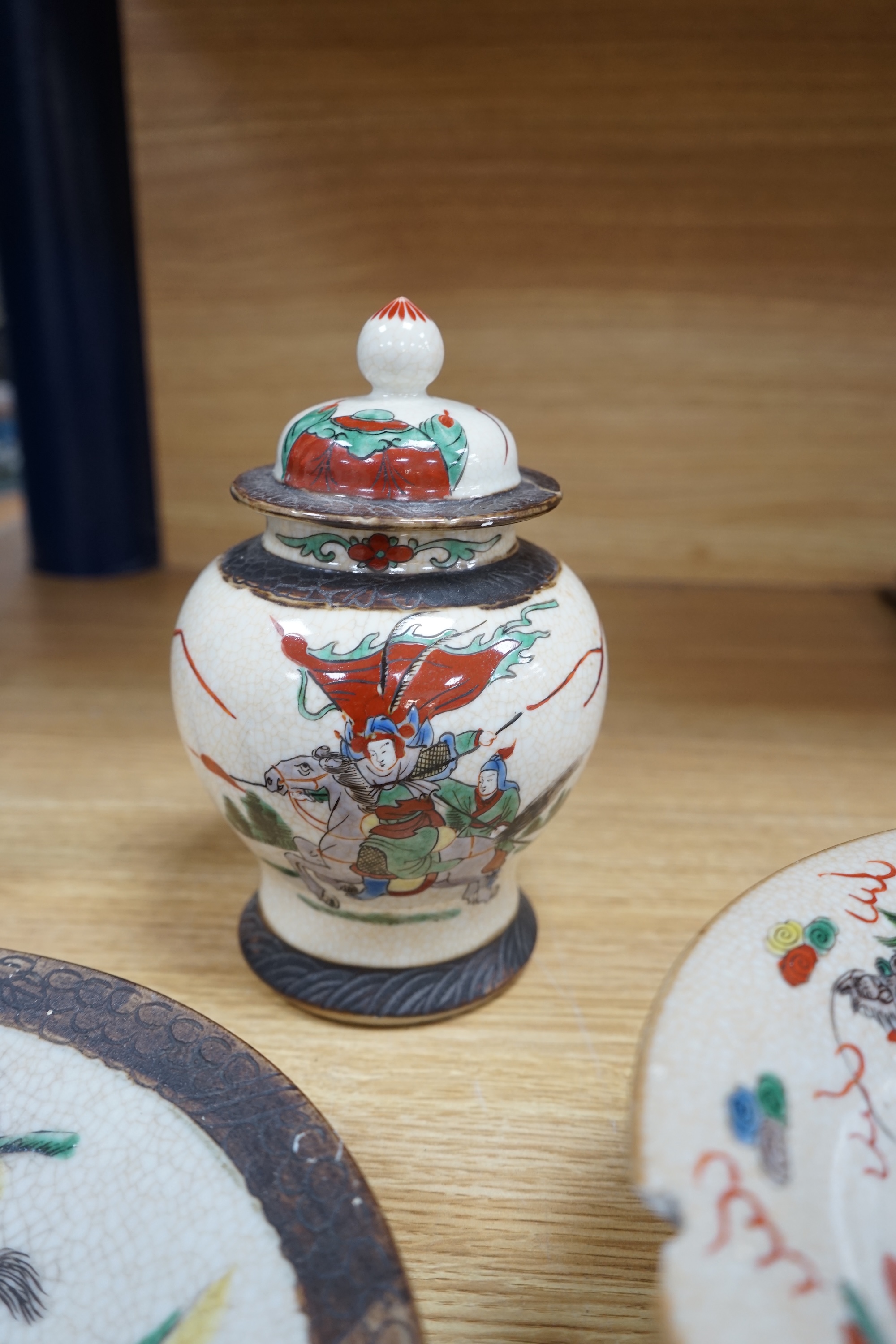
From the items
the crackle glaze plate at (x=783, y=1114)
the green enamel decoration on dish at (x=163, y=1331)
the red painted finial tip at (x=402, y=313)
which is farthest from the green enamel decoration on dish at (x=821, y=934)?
the red painted finial tip at (x=402, y=313)

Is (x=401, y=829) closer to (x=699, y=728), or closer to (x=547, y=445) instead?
(x=699, y=728)

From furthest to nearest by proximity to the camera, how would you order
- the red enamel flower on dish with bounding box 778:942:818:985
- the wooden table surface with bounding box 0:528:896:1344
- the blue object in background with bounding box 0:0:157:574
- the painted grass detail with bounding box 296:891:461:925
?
the blue object in background with bounding box 0:0:157:574 < the painted grass detail with bounding box 296:891:461:925 < the wooden table surface with bounding box 0:528:896:1344 < the red enamel flower on dish with bounding box 778:942:818:985

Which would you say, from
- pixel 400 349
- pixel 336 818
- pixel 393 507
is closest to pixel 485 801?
pixel 336 818

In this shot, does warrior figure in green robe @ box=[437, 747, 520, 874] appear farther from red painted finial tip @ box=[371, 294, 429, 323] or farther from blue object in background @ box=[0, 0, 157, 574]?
blue object in background @ box=[0, 0, 157, 574]

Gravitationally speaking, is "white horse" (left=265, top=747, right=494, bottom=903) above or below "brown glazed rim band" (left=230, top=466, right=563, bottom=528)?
below

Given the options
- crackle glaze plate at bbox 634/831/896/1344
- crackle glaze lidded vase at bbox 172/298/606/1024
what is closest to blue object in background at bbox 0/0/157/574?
crackle glaze lidded vase at bbox 172/298/606/1024

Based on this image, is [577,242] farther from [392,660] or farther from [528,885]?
[392,660]

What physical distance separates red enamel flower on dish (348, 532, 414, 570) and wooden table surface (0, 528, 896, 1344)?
0.36m

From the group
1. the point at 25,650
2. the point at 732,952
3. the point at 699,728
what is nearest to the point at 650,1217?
the point at 732,952

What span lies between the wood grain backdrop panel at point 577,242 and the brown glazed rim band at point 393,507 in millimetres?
1075

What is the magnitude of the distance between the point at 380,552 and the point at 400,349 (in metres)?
0.14

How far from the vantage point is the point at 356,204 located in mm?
1637

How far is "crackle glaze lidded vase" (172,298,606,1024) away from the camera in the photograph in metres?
0.64

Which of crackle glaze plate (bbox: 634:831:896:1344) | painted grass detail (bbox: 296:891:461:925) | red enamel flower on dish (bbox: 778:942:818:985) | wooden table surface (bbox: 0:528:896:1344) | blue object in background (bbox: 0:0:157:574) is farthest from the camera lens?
blue object in background (bbox: 0:0:157:574)
